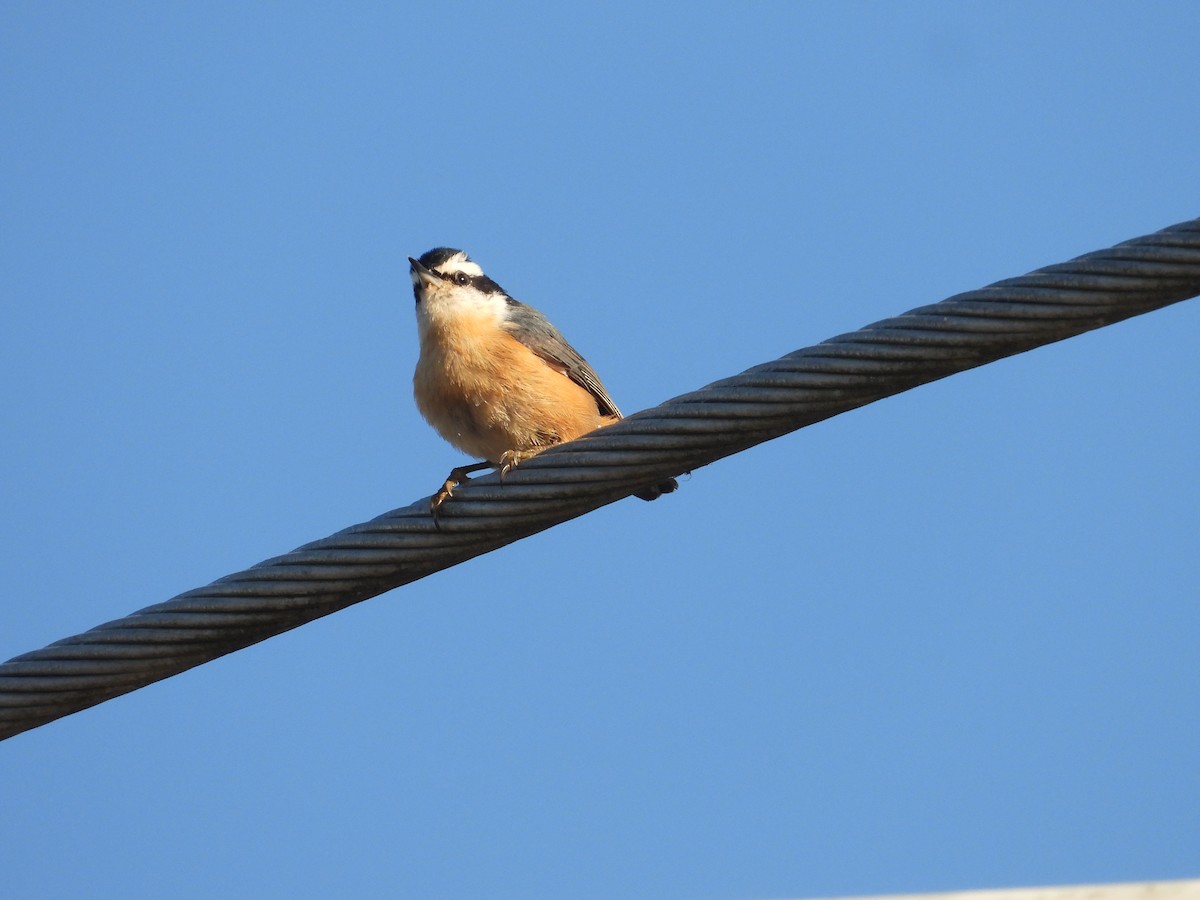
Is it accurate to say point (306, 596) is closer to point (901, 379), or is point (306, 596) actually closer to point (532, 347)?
point (901, 379)

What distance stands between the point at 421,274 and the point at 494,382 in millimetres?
1268

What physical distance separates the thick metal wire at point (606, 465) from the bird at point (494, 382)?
208 cm

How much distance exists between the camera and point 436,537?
404 centimetres

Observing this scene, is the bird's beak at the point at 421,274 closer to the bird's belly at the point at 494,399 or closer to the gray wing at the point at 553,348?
the gray wing at the point at 553,348

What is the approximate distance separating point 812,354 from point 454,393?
10.7 ft

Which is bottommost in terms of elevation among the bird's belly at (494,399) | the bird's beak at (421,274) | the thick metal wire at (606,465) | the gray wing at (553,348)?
the thick metal wire at (606,465)

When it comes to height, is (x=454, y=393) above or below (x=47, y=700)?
above

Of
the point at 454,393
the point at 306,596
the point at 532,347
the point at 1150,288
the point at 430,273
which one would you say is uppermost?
the point at 430,273

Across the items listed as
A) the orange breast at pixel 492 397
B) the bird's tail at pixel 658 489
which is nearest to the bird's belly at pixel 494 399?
the orange breast at pixel 492 397

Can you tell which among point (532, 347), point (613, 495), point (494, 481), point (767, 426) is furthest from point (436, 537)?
point (532, 347)

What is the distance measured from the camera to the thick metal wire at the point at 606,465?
356cm

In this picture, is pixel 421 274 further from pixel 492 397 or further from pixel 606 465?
pixel 606 465

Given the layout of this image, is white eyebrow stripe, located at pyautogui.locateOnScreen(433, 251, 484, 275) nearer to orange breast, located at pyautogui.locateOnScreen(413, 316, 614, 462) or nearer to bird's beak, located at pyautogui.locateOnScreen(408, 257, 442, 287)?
bird's beak, located at pyautogui.locateOnScreen(408, 257, 442, 287)

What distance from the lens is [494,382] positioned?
6.71 m
